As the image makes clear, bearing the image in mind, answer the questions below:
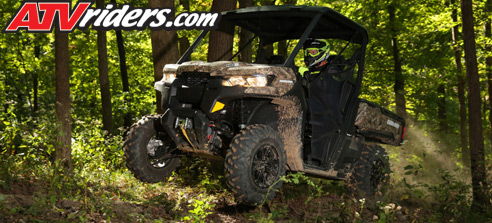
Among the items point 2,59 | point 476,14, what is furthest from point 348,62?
point 2,59

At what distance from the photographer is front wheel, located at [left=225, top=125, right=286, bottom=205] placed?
5.93 meters

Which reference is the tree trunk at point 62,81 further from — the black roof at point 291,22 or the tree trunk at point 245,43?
the tree trunk at point 245,43

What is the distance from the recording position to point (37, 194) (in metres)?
5.67

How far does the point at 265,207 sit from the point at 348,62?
2.68 m

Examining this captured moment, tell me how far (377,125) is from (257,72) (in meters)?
3.18

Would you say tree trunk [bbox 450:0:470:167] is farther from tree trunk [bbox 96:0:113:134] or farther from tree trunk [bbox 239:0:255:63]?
tree trunk [bbox 96:0:113:134]

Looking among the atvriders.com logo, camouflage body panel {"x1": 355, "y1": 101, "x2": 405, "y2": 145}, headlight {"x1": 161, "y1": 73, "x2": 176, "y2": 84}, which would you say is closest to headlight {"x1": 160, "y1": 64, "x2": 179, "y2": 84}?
headlight {"x1": 161, "y1": 73, "x2": 176, "y2": 84}

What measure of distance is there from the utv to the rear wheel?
17mm

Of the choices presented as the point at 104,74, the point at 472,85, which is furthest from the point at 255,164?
the point at 104,74

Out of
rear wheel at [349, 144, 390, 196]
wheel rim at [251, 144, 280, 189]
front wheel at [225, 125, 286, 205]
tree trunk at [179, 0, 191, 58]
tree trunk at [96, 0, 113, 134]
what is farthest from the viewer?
tree trunk at [179, 0, 191, 58]

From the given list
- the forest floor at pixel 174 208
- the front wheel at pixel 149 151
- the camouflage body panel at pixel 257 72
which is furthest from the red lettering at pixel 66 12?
the camouflage body panel at pixel 257 72

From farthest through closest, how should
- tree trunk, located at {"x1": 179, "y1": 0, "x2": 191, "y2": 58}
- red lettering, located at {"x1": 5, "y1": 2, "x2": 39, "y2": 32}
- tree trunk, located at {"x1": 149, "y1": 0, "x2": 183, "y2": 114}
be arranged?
1. tree trunk, located at {"x1": 179, "y1": 0, "x2": 191, "y2": 58}
2. red lettering, located at {"x1": 5, "y1": 2, "x2": 39, "y2": 32}
3. tree trunk, located at {"x1": 149, "y1": 0, "x2": 183, "y2": 114}

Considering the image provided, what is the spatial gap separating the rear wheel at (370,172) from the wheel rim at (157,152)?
3.10 meters

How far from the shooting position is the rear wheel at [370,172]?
8.20m
